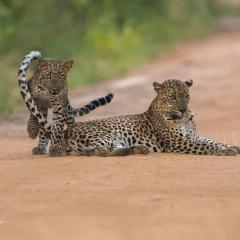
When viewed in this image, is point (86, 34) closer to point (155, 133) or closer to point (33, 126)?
point (33, 126)

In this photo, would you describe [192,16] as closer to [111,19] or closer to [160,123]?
[111,19]

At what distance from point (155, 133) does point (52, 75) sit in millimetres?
1346

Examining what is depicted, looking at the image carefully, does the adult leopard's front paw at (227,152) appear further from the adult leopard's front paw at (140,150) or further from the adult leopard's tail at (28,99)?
the adult leopard's tail at (28,99)

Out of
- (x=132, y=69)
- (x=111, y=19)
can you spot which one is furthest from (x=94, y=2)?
(x=132, y=69)

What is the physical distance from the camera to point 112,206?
8555 mm

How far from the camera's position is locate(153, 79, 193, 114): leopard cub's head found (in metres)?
11.6

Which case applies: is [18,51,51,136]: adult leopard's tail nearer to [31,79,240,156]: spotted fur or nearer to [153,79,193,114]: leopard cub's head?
[31,79,240,156]: spotted fur

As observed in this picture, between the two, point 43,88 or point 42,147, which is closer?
point 43,88

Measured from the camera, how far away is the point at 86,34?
104 ft

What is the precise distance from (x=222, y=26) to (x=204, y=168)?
38.4 m

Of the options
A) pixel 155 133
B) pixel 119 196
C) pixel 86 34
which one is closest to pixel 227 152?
pixel 155 133

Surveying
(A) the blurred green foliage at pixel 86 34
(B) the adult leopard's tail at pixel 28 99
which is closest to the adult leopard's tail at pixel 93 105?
(B) the adult leopard's tail at pixel 28 99

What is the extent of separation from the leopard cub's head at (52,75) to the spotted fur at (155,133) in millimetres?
165

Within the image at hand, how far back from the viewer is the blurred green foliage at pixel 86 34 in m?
26.4
